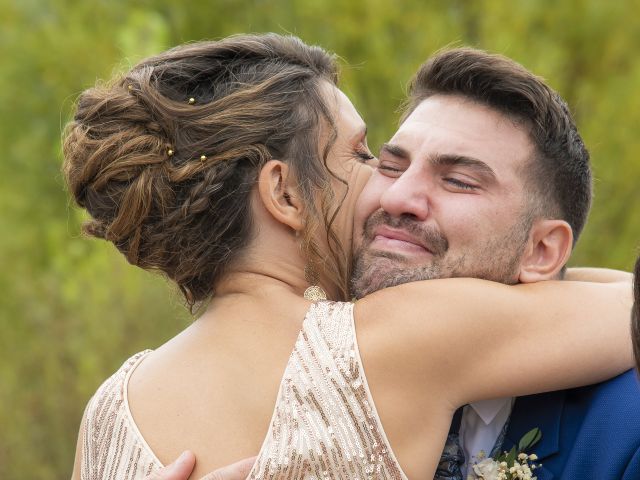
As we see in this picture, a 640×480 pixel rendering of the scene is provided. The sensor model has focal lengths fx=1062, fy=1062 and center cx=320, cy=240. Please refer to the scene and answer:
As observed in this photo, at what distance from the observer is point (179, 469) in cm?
302

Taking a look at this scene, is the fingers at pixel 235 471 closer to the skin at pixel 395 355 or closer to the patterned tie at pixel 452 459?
the skin at pixel 395 355

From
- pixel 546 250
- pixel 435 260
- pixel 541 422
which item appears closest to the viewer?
pixel 541 422

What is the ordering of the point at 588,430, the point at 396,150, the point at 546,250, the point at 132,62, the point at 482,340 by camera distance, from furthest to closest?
the point at 132,62, the point at 396,150, the point at 546,250, the point at 588,430, the point at 482,340

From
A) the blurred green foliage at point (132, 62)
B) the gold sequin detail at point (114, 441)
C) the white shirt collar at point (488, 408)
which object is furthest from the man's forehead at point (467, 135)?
the blurred green foliage at point (132, 62)

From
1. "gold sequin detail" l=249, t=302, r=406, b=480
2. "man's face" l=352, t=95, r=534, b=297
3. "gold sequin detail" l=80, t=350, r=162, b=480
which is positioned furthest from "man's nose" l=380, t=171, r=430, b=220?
"gold sequin detail" l=80, t=350, r=162, b=480

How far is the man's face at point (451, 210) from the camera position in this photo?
3.55m

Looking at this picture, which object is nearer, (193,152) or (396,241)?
(193,152)

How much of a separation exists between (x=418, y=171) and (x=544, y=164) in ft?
1.48

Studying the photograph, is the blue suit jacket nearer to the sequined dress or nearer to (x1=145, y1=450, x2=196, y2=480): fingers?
the sequined dress

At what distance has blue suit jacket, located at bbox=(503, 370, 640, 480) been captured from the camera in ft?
10.2

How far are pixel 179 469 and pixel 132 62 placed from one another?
7100 millimetres

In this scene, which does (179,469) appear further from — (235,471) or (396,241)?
(396,241)

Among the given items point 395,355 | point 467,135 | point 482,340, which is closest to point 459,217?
point 467,135

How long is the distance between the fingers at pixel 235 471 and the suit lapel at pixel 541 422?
904 millimetres
